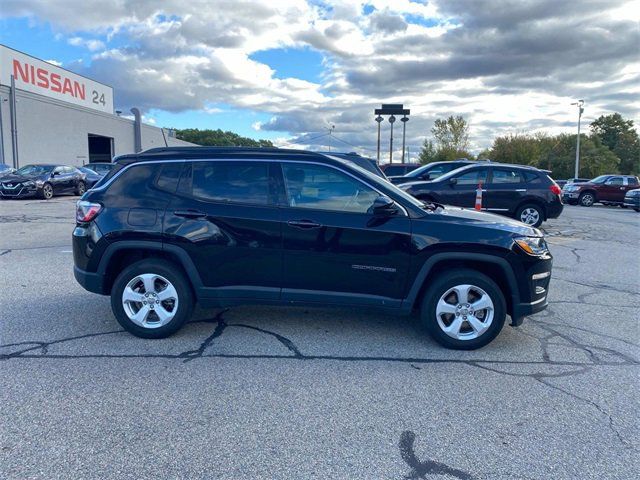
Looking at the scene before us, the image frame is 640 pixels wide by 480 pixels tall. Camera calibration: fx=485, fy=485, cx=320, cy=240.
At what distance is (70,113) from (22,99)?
6052 millimetres

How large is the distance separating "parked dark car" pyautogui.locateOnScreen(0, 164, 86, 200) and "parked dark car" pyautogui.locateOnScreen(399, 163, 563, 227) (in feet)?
50.4

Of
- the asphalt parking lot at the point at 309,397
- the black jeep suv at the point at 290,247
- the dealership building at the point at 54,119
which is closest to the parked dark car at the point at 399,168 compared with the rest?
the asphalt parking lot at the point at 309,397

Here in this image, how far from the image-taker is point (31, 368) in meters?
4.02

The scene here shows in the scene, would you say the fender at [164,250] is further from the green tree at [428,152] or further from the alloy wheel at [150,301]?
the green tree at [428,152]

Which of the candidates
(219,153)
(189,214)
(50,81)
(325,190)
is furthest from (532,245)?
(50,81)

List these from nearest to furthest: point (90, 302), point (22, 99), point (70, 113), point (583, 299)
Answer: point (90, 302) → point (583, 299) → point (22, 99) → point (70, 113)

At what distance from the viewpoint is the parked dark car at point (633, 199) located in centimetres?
2314

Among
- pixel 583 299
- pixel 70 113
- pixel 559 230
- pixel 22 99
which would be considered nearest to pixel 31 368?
pixel 583 299

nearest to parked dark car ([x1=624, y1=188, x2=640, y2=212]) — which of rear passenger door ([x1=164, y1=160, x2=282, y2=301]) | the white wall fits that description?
rear passenger door ([x1=164, y1=160, x2=282, y2=301])

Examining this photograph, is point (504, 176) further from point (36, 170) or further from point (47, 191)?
point (36, 170)

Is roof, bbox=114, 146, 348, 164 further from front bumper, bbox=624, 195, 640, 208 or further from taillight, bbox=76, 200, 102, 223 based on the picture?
front bumper, bbox=624, 195, 640, 208

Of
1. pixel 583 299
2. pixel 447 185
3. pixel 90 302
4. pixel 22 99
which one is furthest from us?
pixel 22 99

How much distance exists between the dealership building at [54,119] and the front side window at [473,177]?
28437 millimetres

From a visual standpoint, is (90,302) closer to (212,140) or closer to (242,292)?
(242,292)
